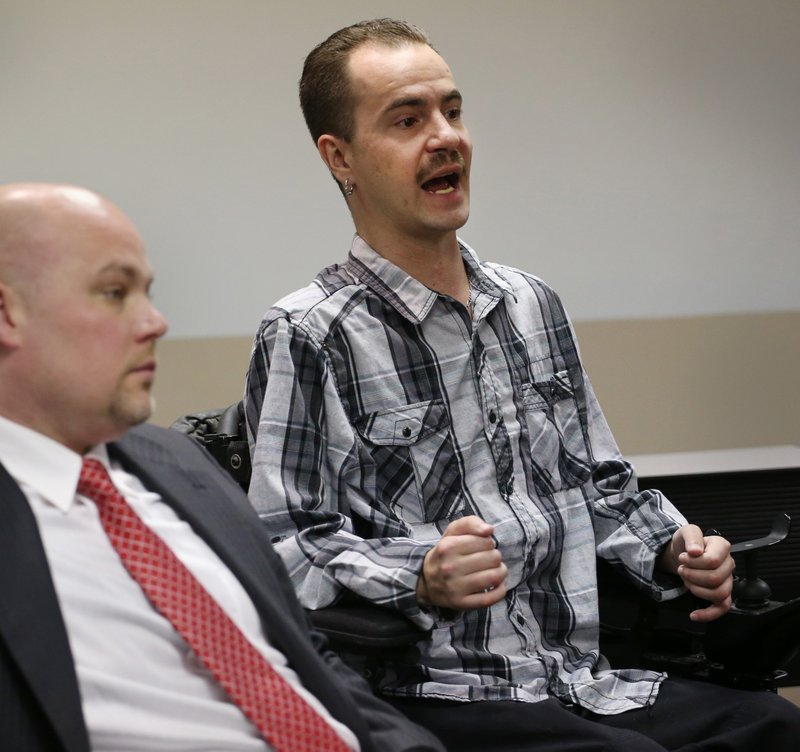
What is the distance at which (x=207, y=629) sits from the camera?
1293 mm

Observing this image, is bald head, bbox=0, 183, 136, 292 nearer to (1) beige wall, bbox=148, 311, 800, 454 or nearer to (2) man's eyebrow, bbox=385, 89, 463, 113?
(2) man's eyebrow, bbox=385, 89, 463, 113

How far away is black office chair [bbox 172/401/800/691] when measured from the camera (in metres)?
1.72

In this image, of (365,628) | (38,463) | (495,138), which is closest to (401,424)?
(365,628)

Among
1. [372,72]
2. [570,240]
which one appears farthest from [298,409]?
[570,240]

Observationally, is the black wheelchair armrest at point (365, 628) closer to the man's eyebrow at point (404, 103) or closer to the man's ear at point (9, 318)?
the man's ear at point (9, 318)

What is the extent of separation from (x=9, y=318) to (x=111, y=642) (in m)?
0.36

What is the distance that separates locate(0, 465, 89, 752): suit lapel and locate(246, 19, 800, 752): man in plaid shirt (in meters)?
0.61

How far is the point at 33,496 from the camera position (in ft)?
4.18

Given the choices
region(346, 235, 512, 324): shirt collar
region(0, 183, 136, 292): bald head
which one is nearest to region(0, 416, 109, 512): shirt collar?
region(0, 183, 136, 292): bald head

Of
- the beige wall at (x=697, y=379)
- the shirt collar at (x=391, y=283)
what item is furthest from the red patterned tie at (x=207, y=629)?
the beige wall at (x=697, y=379)

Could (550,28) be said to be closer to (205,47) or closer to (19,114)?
(205,47)

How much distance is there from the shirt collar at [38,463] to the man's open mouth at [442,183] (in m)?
0.91

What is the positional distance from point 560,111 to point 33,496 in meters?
2.84

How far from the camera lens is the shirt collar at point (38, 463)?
4.16ft
